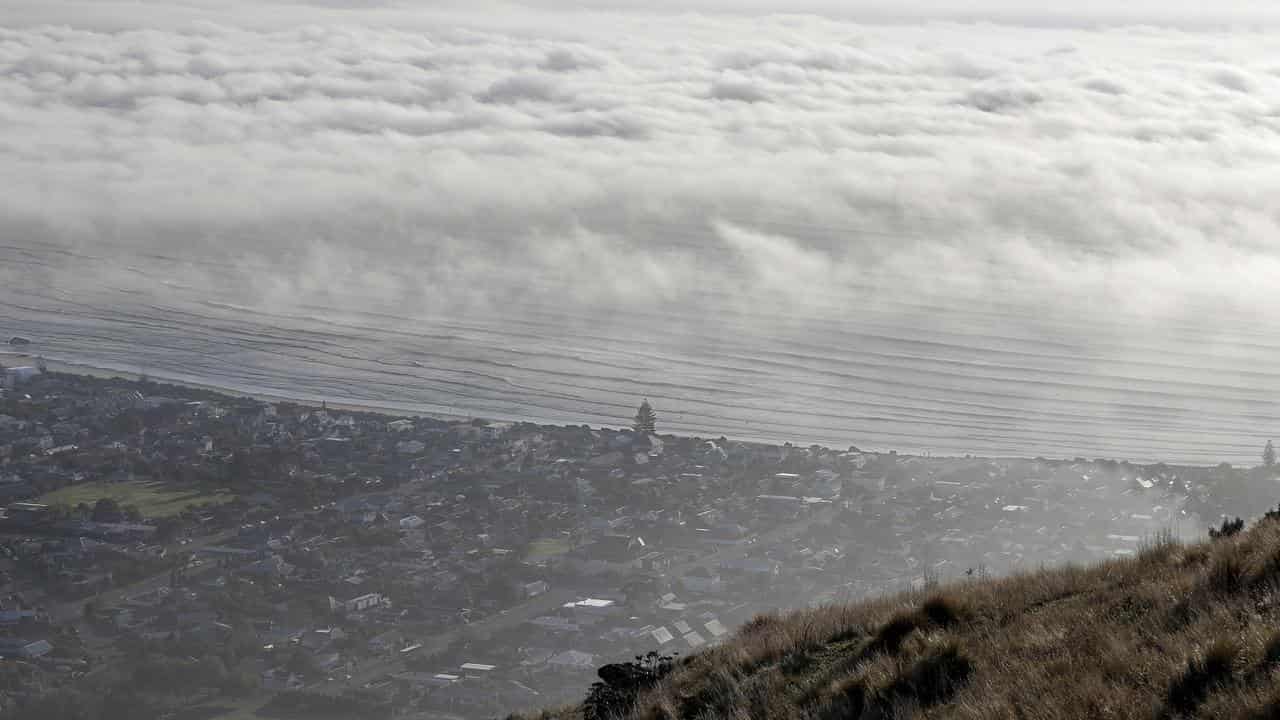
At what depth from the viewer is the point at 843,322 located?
6550 centimetres

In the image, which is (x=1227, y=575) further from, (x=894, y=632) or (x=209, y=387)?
(x=209, y=387)

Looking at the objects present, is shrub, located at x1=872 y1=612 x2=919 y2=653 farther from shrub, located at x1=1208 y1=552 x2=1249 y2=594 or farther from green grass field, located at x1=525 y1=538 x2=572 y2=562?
green grass field, located at x1=525 y1=538 x2=572 y2=562

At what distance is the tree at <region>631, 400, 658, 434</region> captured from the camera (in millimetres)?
42750

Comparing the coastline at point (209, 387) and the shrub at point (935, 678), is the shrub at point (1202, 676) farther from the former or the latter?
the coastline at point (209, 387)

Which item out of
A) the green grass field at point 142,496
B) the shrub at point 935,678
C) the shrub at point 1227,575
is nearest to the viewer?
the shrub at point 935,678

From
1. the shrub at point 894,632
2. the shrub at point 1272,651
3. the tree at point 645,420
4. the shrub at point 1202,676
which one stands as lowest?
the tree at point 645,420

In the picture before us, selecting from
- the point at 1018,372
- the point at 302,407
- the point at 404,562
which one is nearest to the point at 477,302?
the point at 302,407

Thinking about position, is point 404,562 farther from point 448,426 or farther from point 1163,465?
point 1163,465

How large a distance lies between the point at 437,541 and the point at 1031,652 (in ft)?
83.7

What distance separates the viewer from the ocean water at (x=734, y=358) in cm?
4584

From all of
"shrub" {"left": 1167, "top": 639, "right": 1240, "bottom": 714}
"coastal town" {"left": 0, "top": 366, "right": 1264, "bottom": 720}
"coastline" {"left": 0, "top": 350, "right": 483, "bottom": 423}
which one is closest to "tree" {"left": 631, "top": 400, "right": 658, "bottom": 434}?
"coastal town" {"left": 0, "top": 366, "right": 1264, "bottom": 720}

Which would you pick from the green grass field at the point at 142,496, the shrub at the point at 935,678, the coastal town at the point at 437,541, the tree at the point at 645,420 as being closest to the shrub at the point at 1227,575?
the shrub at the point at 935,678

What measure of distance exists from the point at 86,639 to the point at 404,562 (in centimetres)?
726

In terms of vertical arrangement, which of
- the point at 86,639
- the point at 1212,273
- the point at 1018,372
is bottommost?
the point at 86,639
